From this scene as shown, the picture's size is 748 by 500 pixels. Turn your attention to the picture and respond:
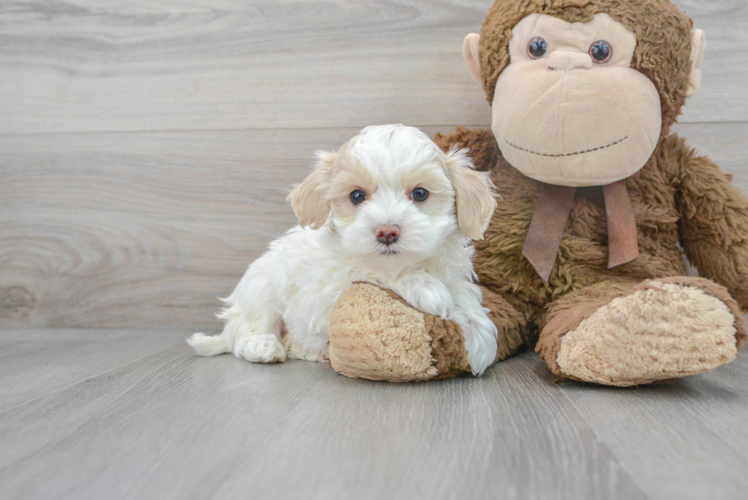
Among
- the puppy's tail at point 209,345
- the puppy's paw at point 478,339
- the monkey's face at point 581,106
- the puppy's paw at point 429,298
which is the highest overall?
the monkey's face at point 581,106

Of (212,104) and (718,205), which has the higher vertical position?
(212,104)

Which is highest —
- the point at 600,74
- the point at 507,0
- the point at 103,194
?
the point at 507,0

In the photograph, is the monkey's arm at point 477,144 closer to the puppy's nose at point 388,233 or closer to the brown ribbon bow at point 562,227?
the brown ribbon bow at point 562,227

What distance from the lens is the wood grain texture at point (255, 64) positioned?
4.51ft

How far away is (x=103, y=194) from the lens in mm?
1506

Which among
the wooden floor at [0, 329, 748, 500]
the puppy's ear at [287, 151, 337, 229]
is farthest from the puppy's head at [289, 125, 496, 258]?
the wooden floor at [0, 329, 748, 500]

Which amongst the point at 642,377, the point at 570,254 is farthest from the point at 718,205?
the point at 642,377

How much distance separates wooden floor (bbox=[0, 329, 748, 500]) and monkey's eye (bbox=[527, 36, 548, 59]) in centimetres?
58

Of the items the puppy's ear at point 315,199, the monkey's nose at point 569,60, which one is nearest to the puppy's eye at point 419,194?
the puppy's ear at point 315,199

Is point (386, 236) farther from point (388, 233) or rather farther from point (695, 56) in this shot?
point (695, 56)

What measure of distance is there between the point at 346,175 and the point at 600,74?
49cm

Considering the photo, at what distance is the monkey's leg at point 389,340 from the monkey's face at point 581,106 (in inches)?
14.3

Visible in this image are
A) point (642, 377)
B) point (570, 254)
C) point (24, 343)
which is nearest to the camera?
point (642, 377)

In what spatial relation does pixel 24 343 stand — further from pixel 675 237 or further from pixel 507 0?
pixel 675 237
